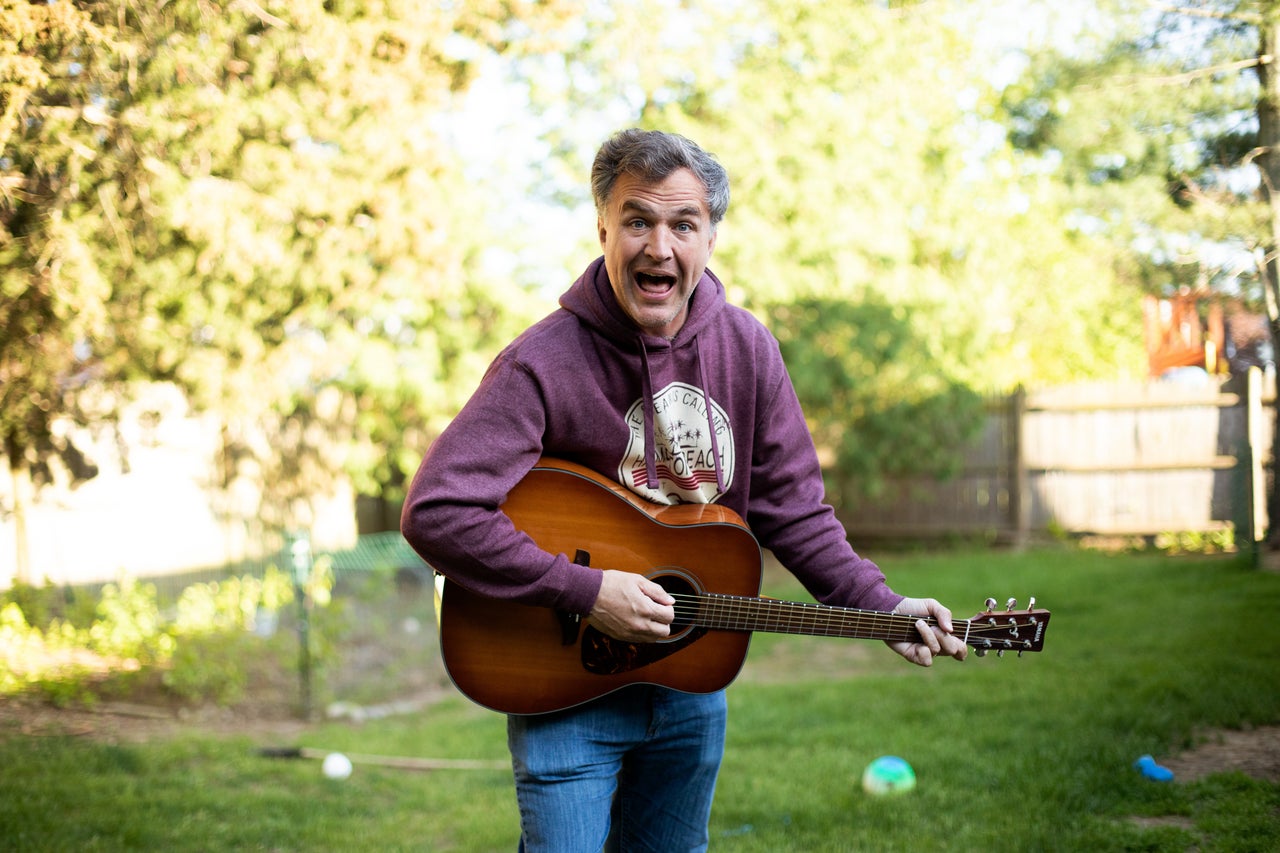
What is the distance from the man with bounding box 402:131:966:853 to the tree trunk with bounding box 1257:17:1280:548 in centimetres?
637

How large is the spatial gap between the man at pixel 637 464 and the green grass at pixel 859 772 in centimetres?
172

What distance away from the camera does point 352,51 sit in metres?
6.81

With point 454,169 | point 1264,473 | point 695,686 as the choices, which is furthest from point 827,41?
point 695,686

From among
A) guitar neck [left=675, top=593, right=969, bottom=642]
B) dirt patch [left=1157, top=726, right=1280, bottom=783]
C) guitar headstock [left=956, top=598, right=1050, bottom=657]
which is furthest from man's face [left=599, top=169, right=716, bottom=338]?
dirt patch [left=1157, top=726, right=1280, bottom=783]

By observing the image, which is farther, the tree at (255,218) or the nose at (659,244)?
the tree at (255,218)

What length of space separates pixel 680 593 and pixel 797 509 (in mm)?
391

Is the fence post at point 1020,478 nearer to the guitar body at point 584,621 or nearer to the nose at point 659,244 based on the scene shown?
the guitar body at point 584,621

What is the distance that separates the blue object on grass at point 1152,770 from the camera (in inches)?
171

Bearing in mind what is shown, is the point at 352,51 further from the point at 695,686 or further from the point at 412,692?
the point at 695,686

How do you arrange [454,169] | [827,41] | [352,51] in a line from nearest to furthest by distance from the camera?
[352,51] < [454,169] < [827,41]

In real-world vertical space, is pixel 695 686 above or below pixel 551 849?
above

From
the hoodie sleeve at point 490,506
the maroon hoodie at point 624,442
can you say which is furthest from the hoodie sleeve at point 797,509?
the hoodie sleeve at point 490,506

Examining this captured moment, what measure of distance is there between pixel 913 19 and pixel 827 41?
1060 mm

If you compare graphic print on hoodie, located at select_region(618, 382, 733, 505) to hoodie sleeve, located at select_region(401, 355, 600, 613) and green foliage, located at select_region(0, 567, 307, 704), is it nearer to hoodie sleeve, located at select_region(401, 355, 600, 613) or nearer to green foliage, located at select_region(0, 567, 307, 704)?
hoodie sleeve, located at select_region(401, 355, 600, 613)
